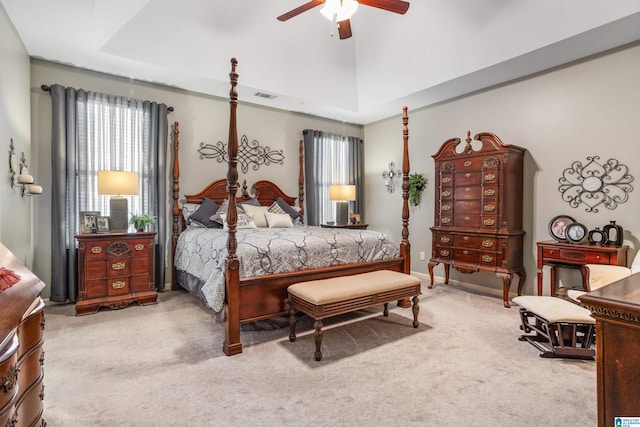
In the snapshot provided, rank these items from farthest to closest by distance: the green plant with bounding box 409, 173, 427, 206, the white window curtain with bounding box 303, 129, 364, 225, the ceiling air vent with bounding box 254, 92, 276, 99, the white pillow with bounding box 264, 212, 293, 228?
the white window curtain with bounding box 303, 129, 364, 225
the green plant with bounding box 409, 173, 427, 206
the ceiling air vent with bounding box 254, 92, 276, 99
the white pillow with bounding box 264, 212, 293, 228

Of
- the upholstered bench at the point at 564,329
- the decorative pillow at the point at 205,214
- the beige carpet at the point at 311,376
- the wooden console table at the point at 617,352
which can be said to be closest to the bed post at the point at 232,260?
the beige carpet at the point at 311,376

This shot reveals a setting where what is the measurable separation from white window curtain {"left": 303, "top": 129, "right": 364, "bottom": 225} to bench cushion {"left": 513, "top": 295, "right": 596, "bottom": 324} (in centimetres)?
356

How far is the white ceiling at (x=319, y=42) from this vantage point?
3.14m

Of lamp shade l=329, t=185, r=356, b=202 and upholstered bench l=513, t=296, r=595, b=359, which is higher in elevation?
lamp shade l=329, t=185, r=356, b=202

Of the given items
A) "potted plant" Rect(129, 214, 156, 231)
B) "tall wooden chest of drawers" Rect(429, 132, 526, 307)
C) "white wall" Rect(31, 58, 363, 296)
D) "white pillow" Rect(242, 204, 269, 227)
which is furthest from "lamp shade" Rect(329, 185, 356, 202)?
"potted plant" Rect(129, 214, 156, 231)

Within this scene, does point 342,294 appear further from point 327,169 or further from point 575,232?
point 327,169

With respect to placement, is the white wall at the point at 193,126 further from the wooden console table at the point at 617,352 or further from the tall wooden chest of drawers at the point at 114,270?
the wooden console table at the point at 617,352

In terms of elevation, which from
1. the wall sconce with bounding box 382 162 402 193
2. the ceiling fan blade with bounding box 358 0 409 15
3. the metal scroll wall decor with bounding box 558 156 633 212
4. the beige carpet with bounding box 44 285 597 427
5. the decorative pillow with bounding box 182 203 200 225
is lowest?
the beige carpet with bounding box 44 285 597 427

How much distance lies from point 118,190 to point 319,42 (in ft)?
10.1

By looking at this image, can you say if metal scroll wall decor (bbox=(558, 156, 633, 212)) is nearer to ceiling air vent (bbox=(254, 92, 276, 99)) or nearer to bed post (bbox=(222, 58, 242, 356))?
bed post (bbox=(222, 58, 242, 356))

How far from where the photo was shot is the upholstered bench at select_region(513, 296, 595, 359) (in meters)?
2.53

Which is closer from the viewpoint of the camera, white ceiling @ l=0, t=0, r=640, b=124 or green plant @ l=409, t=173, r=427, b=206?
white ceiling @ l=0, t=0, r=640, b=124

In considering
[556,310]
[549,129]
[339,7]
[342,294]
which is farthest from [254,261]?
[549,129]

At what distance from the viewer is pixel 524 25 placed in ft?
11.1
